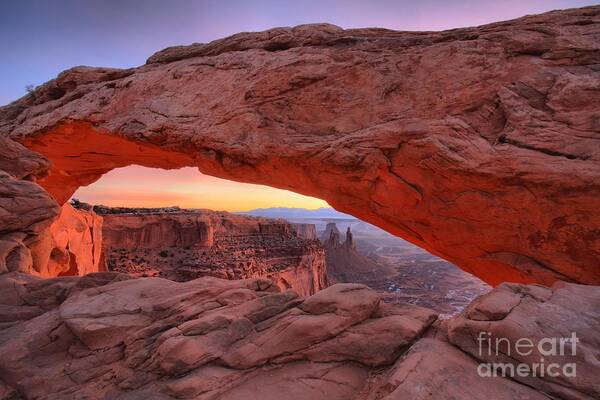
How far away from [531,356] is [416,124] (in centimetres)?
528

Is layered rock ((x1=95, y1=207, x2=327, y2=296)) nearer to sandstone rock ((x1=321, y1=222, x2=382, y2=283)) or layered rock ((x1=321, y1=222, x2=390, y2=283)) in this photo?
layered rock ((x1=321, y1=222, x2=390, y2=283))

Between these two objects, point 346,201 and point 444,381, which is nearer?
point 444,381

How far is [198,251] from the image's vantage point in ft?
141

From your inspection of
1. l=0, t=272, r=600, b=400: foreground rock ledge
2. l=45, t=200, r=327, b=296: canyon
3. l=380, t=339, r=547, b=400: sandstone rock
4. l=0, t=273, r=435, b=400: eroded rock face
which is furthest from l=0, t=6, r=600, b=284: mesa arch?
l=45, t=200, r=327, b=296: canyon

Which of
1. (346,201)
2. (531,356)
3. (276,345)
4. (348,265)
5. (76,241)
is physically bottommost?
(348,265)

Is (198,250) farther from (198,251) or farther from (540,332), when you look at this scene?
(540,332)

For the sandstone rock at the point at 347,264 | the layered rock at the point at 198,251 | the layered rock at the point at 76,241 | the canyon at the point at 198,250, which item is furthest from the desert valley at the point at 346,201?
the sandstone rock at the point at 347,264

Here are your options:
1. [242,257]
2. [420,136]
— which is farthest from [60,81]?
→ [242,257]

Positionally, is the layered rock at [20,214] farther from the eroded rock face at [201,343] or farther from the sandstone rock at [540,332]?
the sandstone rock at [540,332]

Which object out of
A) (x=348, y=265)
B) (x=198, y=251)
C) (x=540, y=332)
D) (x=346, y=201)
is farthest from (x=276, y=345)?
(x=348, y=265)

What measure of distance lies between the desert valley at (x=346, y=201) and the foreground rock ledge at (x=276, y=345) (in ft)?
0.09

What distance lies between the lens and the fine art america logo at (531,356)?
3475 mm

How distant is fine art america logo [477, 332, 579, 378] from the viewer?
347 centimetres

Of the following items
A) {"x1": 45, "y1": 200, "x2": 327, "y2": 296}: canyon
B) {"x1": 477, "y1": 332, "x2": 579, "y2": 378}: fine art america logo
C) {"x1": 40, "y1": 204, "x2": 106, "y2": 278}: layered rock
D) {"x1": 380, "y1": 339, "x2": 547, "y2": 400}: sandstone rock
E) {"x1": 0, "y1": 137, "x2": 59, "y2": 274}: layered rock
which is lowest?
{"x1": 45, "y1": 200, "x2": 327, "y2": 296}: canyon
